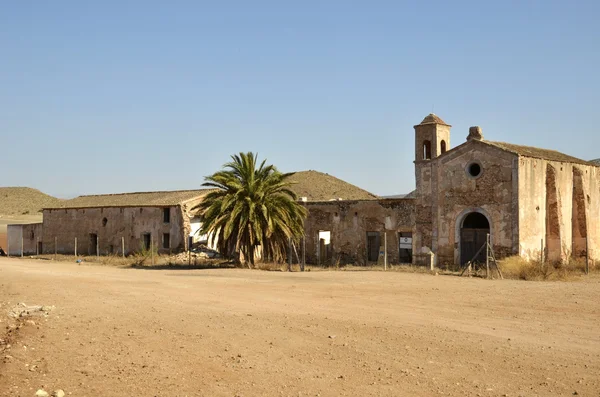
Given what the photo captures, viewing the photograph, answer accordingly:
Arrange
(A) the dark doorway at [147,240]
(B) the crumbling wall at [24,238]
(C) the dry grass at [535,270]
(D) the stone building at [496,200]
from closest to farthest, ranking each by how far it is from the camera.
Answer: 1. (C) the dry grass at [535,270]
2. (D) the stone building at [496,200]
3. (A) the dark doorway at [147,240]
4. (B) the crumbling wall at [24,238]

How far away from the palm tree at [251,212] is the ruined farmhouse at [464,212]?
1972 millimetres

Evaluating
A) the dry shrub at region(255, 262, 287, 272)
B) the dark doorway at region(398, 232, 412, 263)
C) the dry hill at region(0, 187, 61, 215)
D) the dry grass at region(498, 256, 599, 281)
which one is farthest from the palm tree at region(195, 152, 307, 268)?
the dry hill at region(0, 187, 61, 215)

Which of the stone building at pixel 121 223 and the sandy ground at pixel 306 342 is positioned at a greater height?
the stone building at pixel 121 223

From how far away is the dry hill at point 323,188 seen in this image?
57.4 meters

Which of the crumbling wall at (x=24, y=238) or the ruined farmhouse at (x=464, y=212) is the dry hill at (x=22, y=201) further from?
the ruined farmhouse at (x=464, y=212)

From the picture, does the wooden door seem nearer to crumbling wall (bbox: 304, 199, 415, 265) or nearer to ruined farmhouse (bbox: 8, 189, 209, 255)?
crumbling wall (bbox: 304, 199, 415, 265)

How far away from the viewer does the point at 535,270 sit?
2625cm

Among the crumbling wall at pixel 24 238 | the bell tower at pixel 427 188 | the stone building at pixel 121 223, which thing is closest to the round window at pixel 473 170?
the bell tower at pixel 427 188

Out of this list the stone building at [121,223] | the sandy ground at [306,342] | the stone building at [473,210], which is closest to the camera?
the sandy ground at [306,342]

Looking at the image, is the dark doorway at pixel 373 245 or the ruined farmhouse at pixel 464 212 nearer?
the ruined farmhouse at pixel 464 212

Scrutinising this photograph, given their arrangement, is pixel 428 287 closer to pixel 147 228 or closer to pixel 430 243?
pixel 430 243

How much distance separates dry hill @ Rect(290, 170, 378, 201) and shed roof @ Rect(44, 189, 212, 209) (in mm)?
14061

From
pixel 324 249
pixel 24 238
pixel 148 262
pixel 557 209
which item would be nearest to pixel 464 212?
pixel 557 209

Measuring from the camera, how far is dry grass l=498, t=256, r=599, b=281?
25.8 m
